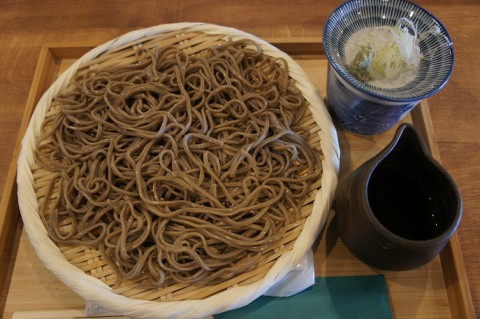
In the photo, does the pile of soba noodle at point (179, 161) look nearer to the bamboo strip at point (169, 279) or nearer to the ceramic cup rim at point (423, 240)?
the bamboo strip at point (169, 279)

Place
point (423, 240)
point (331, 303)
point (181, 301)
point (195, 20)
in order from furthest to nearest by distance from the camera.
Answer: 1. point (195, 20)
2. point (331, 303)
3. point (181, 301)
4. point (423, 240)

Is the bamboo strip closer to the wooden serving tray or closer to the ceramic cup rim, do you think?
the wooden serving tray

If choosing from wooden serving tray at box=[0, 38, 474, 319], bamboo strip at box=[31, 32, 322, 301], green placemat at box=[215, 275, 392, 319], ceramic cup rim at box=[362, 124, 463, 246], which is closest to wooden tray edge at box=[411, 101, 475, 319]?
wooden serving tray at box=[0, 38, 474, 319]

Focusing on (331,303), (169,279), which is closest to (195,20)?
(169,279)

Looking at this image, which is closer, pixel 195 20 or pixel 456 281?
pixel 456 281

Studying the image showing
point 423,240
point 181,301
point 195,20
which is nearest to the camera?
point 423,240

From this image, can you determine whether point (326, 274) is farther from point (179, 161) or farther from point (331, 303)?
point (179, 161)

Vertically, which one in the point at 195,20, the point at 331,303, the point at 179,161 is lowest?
the point at 331,303
